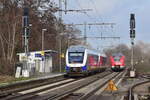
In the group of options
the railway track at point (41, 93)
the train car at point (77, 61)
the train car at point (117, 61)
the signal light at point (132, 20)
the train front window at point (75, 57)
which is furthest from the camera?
the train car at point (117, 61)

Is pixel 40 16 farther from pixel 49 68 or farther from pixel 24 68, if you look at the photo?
pixel 24 68

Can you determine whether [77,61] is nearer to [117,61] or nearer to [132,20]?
[132,20]

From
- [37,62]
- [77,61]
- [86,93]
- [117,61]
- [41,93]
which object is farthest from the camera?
[117,61]

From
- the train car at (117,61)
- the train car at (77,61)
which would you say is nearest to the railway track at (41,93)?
Result: the train car at (77,61)

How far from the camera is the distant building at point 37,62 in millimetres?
41719

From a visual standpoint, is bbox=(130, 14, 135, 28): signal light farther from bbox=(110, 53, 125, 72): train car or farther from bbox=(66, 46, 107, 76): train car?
bbox=(110, 53, 125, 72): train car

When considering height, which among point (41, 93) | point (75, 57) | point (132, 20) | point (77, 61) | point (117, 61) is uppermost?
point (132, 20)

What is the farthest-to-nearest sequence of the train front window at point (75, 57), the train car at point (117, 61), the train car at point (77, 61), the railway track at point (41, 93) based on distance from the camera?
1. the train car at point (117, 61)
2. the train front window at point (75, 57)
3. the train car at point (77, 61)
4. the railway track at point (41, 93)

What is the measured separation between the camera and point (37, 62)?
4872 cm

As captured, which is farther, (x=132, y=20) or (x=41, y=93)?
(x=132, y=20)

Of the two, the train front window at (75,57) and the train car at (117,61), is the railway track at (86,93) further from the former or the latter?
the train car at (117,61)

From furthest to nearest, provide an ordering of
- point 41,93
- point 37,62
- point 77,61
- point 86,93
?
1. point 37,62
2. point 77,61
3. point 41,93
4. point 86,93

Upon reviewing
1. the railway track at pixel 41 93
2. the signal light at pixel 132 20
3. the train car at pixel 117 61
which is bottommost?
the railway track at pixel 41 93

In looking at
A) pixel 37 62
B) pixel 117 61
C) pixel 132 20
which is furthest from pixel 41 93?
pixel 117 61
